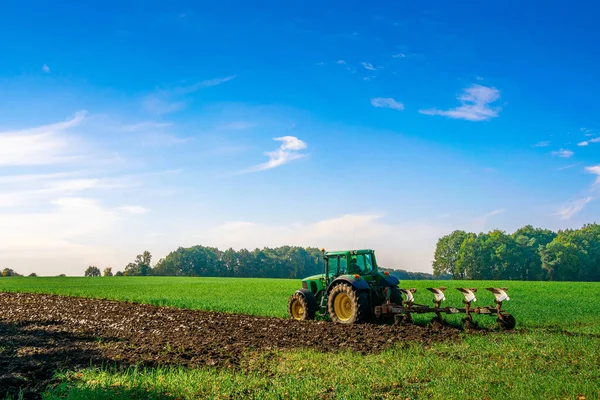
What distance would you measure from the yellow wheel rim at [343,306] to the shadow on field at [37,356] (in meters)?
6.79

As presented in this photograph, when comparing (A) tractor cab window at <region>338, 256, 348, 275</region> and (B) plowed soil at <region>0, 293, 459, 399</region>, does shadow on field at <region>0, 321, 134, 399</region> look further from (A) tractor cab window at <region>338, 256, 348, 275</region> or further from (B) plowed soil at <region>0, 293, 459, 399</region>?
(A) tractor cab window at <region>338, 256, 348, 275</region>

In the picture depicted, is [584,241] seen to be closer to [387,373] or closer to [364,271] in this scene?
[364,271]

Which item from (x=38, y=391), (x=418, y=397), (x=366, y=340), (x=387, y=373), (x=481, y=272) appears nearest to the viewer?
(x=418, y=397)

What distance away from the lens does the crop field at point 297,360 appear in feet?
25.4

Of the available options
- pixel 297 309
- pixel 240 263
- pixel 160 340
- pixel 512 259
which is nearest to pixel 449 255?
pixel 512 259

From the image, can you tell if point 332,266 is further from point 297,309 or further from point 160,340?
point 160,340

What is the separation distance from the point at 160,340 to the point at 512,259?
313 feet

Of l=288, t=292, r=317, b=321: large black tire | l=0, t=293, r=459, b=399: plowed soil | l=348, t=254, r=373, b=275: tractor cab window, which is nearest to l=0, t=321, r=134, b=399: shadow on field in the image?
l=0, t=293, r=459, b=399: plowed soil

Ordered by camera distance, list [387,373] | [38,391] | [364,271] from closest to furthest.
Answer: [38,391] → [387,373] → [364,271]

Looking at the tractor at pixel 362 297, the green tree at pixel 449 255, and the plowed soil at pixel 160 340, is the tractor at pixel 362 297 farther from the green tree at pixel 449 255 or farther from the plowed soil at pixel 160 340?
the green tree at pixel 449 255

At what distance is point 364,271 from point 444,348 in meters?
5.69

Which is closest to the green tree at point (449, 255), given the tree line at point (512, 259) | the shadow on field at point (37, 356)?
the tree line at point (512, 259)

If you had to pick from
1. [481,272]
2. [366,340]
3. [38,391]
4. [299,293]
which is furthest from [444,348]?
[481,272]

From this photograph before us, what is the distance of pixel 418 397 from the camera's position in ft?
24.0
